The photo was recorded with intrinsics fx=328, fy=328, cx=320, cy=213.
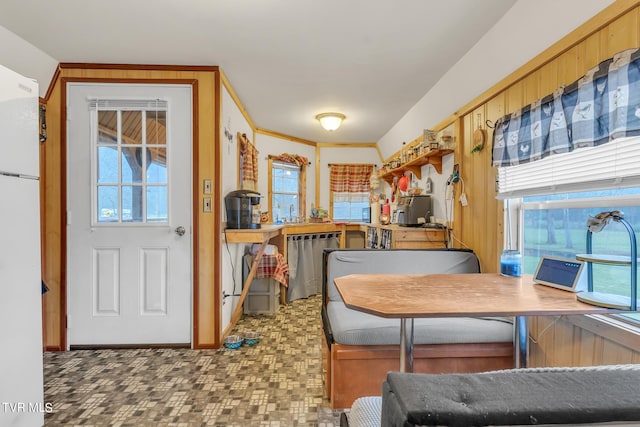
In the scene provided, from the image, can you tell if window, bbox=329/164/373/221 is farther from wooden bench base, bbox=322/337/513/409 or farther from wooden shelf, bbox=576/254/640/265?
wooden shelf, bbox=576/254/640/265

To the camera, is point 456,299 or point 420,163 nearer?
point 456,299

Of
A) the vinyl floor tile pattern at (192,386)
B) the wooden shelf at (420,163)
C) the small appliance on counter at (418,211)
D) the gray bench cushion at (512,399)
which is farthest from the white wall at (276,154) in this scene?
the gray bench cushion at (512,399)

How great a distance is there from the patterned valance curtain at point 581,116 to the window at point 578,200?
0.31 ft

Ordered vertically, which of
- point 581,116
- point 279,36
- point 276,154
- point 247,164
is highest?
point 279,36

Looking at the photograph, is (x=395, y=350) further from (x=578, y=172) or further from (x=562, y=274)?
(x=578, y=172)

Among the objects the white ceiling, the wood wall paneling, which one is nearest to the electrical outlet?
the wood wall paneling

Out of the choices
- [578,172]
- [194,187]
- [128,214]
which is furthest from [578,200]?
[128,214]

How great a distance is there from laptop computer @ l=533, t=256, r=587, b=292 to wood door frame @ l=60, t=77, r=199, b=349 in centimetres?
233

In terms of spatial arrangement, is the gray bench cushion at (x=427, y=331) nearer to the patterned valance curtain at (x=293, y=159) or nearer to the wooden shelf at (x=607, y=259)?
the wooden shelf at (x=607, y=259)

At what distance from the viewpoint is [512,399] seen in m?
0.50

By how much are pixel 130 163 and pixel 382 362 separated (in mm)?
2402

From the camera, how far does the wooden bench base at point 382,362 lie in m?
1.77

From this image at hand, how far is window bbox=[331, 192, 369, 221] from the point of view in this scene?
553 cm

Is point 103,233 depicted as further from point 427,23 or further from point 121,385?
point 427,23
